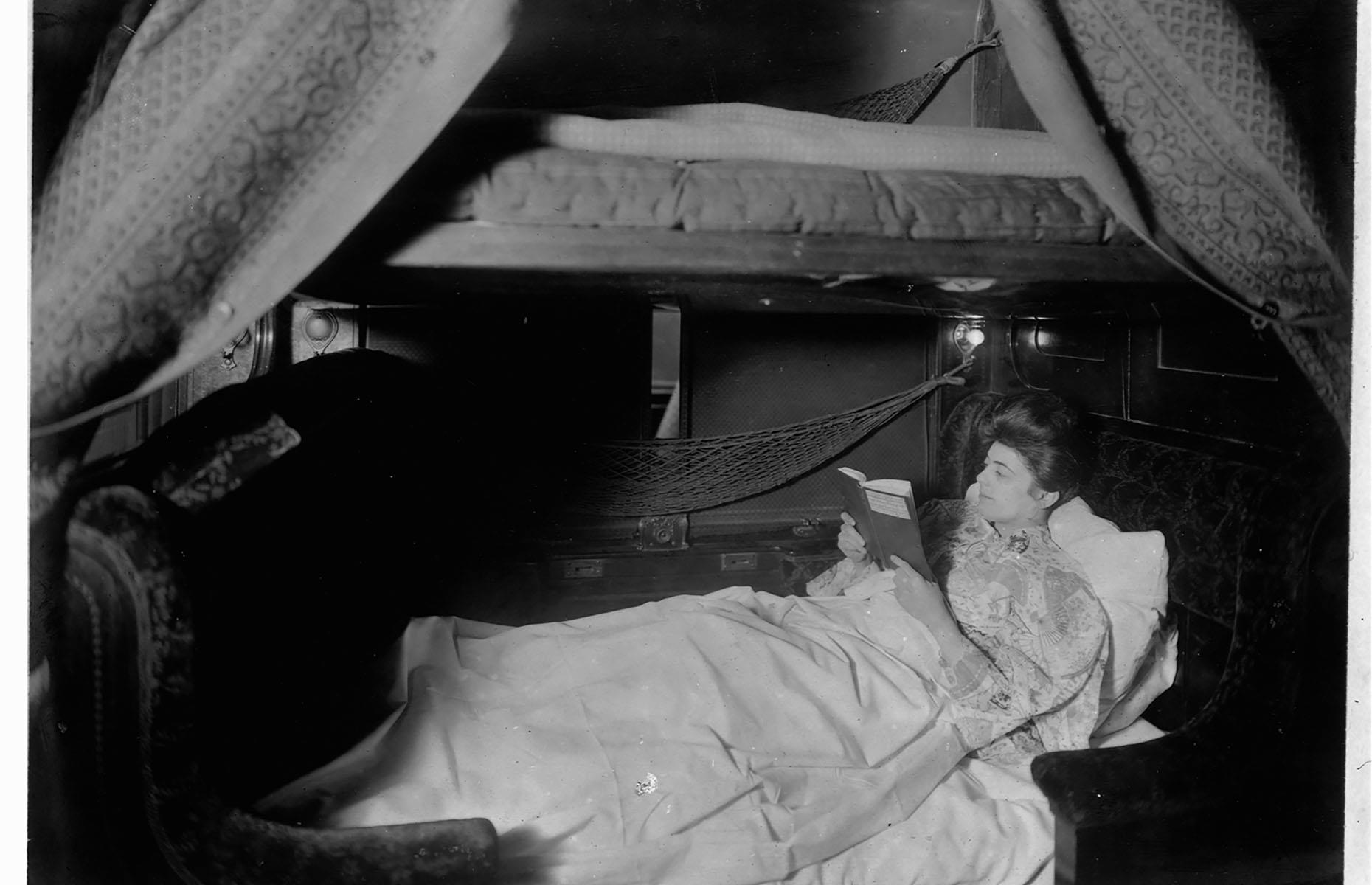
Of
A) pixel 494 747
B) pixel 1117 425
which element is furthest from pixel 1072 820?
pixel 1117 425

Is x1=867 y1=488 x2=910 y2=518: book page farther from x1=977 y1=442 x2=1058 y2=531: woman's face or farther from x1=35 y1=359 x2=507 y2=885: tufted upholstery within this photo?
x1=35 y1=359 x2=507 y2=885: tufted upholstery

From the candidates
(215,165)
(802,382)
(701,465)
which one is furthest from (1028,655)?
(215,165)

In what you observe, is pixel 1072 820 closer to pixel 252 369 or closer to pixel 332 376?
pixel 332 376

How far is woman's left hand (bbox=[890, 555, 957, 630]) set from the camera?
1346 millimetres

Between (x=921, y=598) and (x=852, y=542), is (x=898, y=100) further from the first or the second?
(x=921, y=598)

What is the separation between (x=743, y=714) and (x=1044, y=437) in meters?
0.66

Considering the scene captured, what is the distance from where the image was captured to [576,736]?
48.4 inches

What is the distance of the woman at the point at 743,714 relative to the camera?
43.9 inches

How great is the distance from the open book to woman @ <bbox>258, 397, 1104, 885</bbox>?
41mm

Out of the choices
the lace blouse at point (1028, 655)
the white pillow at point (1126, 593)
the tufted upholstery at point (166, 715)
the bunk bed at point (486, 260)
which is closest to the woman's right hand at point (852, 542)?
the lace blouse at point (1028, 655)

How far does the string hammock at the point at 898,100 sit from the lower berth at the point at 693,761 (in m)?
1.25

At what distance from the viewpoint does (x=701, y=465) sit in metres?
2.11

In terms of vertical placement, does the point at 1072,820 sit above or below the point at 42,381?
below

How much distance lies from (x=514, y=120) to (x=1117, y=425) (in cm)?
143
